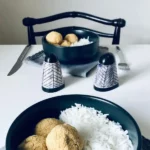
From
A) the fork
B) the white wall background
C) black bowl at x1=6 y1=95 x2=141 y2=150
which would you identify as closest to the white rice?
the fork

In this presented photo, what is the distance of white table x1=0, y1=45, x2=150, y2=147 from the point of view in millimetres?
638

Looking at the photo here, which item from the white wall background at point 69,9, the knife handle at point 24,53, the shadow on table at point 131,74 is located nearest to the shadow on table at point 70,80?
the shadow on table at point 131,74

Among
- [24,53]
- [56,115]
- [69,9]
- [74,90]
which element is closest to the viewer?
[56,115]

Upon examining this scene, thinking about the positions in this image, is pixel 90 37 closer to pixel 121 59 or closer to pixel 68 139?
pixel 121 59

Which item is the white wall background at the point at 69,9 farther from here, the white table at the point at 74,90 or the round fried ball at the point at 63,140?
the round fried ball at the point at 63,140

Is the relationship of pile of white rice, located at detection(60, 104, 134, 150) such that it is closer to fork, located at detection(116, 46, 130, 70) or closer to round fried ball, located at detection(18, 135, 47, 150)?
round fried ball, located at detection(18, 135, 47, 150)

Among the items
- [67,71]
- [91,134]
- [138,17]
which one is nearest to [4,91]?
[67,71]

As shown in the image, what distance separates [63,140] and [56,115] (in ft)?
0.51

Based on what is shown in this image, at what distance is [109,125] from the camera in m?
0.52

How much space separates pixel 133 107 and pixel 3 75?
1.46ft

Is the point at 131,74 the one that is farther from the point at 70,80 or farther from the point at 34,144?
the point at 34,144

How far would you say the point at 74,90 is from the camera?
2.47ft

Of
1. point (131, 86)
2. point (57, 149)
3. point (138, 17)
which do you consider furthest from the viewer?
point (138, 17)

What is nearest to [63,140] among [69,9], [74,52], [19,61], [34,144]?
[34,144]
